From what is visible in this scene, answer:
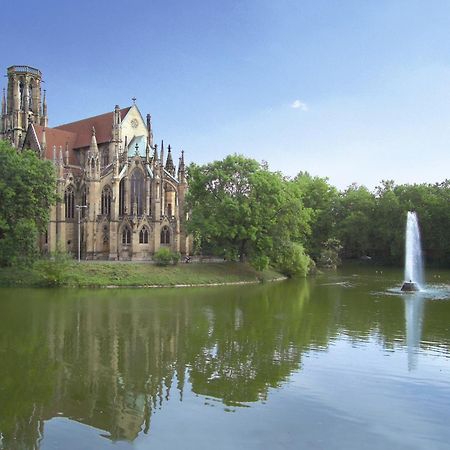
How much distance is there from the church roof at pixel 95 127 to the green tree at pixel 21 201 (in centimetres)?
1908

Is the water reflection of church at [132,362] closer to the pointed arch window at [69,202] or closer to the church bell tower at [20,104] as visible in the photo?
the pointed arch window at [69,202]

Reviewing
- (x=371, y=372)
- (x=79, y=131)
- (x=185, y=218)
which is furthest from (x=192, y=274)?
(x=371, y=372)

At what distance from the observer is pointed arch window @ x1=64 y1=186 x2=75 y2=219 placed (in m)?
66.7

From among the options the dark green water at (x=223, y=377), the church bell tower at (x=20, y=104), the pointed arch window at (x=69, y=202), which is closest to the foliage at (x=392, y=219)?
the pointed arch window at (x=69, y=202)

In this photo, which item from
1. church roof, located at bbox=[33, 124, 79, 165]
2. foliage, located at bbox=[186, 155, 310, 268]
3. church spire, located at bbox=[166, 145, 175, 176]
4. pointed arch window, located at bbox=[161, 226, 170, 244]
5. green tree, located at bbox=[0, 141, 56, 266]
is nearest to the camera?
green tree, located at bbox=[0, 141, 56, 266]

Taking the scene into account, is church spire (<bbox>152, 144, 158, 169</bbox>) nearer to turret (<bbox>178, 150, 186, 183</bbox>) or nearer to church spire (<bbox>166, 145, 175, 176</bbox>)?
turret (<bbox>178, 150, 186, 183</bbox>)

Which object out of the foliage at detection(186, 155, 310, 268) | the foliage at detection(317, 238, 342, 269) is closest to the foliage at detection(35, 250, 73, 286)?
the foliage at detection(186, 155, 310, 268)

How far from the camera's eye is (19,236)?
52.3 meters

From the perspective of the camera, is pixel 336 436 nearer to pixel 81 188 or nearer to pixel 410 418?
pixel 410 418

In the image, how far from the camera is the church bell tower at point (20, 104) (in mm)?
82562

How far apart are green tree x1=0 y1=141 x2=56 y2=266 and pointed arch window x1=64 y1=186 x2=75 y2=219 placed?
10.7m

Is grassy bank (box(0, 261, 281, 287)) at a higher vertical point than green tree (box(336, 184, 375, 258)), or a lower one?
lower

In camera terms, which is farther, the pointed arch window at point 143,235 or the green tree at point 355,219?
the green tree at point 355,219

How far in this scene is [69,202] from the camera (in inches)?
2635
